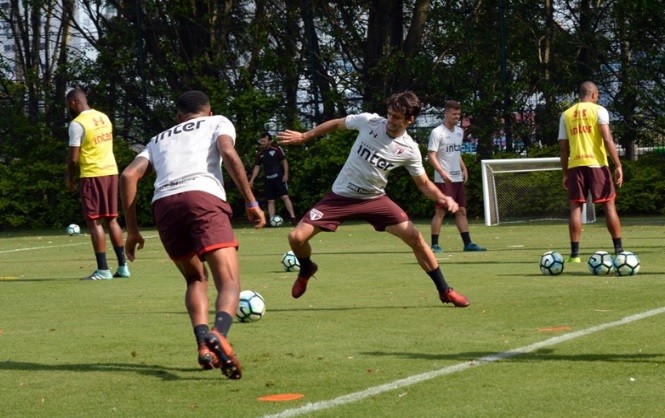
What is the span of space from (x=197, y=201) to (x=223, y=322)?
2.56 ft

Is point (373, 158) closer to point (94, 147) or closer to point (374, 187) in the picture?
point (374, 187)

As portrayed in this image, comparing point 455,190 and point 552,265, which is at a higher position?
point 455,190

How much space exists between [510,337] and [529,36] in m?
18.7

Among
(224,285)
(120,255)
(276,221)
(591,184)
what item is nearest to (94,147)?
(120,255)

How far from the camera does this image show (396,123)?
9852 millimetres

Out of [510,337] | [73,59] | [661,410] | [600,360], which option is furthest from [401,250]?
[73,59]

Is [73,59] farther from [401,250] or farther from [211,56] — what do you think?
[401,250]

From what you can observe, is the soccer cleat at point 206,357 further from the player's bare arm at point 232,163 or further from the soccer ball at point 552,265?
the soccer ball at point 552,265

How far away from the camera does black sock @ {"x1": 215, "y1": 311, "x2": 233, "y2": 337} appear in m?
6.64

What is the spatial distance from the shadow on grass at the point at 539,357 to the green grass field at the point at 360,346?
14mm

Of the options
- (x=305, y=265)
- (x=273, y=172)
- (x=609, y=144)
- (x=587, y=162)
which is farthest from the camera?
(x=273, y=172)

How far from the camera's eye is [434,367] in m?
6.88

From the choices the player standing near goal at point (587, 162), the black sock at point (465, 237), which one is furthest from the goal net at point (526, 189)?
the player standing near goal at point (587, 162)

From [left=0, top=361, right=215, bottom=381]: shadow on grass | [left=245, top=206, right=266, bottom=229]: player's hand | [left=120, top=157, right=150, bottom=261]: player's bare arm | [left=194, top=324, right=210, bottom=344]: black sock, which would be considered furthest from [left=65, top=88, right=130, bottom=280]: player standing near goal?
[left=194, top=324, right=210, bottom=344]: black sock
